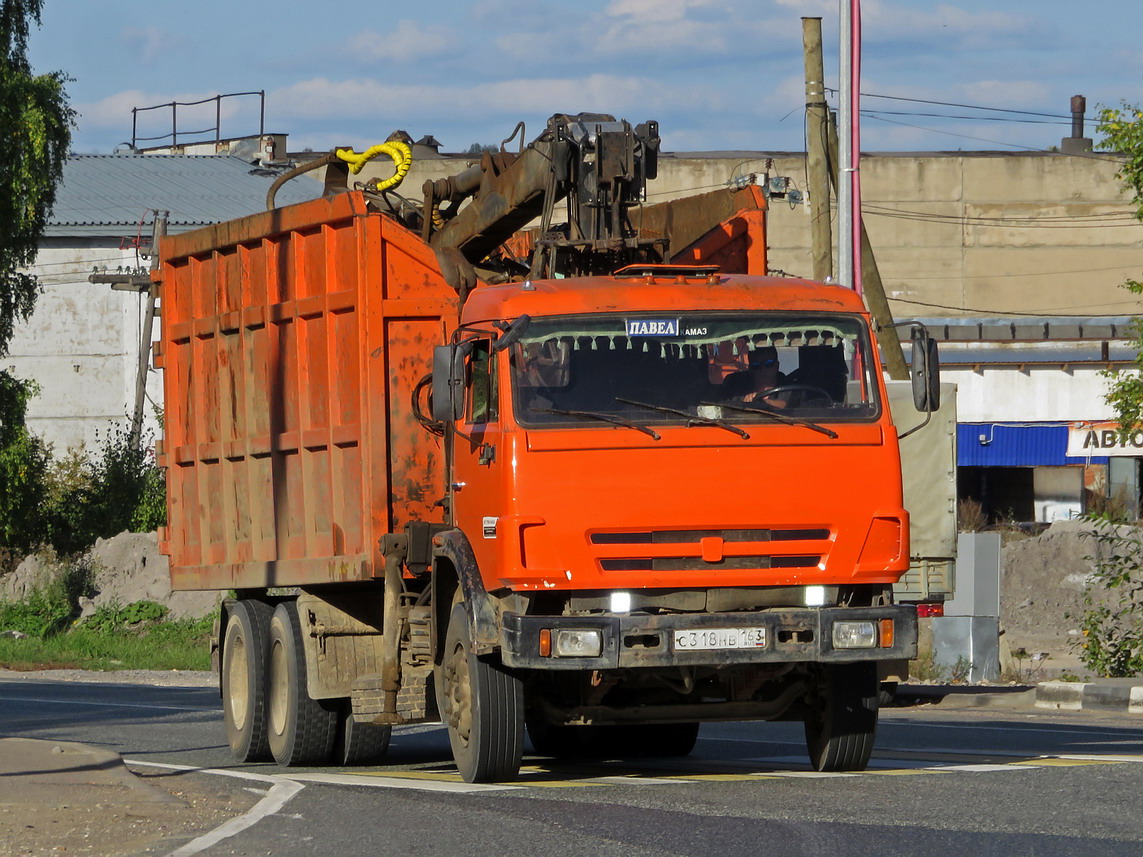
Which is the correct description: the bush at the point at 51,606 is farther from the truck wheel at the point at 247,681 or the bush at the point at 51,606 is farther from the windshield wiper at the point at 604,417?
the windshield wiper at the point at 604,417

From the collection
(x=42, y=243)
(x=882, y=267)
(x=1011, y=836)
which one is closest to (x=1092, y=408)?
(x=882, y=267)

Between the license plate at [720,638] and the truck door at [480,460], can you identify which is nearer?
the license plate at [720,638]

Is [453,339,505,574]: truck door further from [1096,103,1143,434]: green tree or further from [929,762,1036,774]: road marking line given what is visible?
[1096,103,1143,434]: green tree

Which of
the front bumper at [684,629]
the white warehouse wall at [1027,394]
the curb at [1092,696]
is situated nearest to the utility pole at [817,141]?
the curb at [1092,696]

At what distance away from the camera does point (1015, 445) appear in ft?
173

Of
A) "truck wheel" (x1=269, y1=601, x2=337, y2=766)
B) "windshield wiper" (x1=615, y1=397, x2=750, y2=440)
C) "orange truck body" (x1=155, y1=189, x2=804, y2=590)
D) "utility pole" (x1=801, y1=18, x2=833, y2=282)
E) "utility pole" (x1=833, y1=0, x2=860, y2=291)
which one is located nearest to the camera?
"windshield wiper" (x1=615, y1=397, x2=750, y2=440)

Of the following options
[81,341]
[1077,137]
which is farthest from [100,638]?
[1077,137]

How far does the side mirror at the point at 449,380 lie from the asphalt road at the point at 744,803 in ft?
6.77

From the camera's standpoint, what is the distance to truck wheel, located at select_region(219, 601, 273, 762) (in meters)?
13.7

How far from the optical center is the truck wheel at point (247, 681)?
1370 centimetres

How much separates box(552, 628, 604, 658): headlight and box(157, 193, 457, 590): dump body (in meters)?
2.14

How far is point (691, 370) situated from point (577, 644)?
5.39 ft

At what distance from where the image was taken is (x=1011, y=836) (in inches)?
319

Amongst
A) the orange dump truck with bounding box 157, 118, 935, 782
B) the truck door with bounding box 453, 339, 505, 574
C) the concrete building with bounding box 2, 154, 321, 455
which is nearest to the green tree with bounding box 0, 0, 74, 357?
the concrete building with bounding box 2, 154, 321, 455
